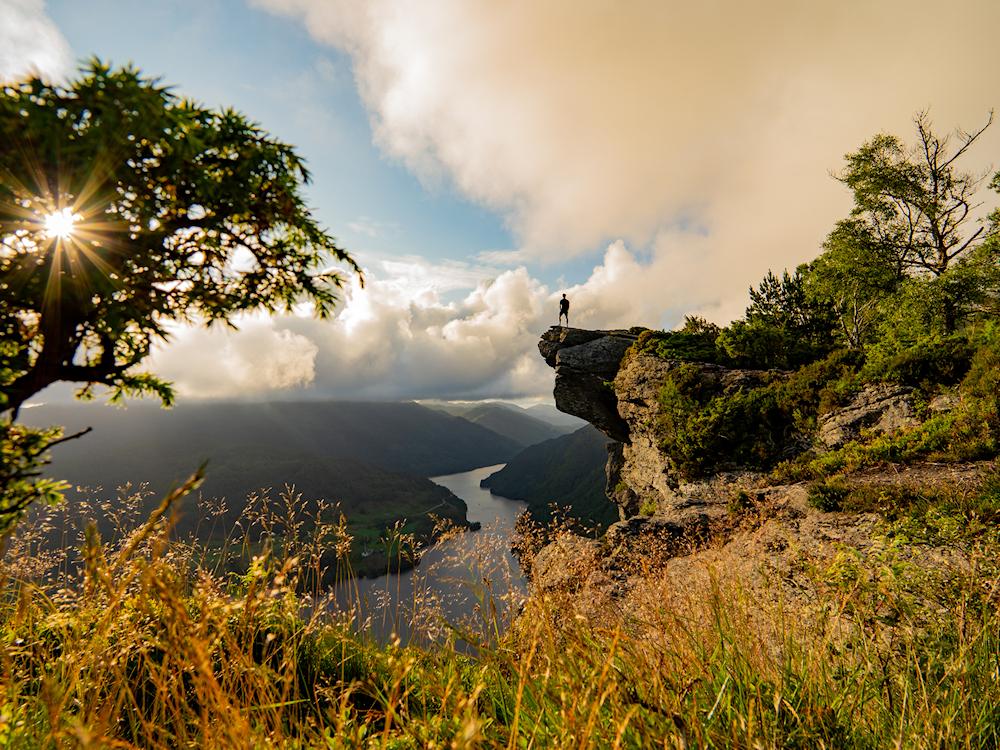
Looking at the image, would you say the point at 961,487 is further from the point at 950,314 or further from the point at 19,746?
the point at 950,314

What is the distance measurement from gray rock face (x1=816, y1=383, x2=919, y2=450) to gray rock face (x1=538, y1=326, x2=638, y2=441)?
1154 centimetres

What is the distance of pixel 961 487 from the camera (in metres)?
7.15

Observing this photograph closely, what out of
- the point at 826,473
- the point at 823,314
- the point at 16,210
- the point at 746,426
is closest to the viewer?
the point at 16,210

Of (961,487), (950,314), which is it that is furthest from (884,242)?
(961,487)

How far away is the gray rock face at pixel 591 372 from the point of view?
2416 centimetres

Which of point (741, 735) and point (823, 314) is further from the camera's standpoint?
point (823, 314)

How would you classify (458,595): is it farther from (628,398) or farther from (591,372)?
(591,372)

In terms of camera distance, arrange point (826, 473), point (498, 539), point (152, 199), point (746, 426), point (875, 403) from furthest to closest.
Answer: point (746, 426) → point (875, 403) → point (826, 473) → point (498, 539) → point (152, 199)

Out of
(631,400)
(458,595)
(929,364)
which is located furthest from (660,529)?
(631,400)

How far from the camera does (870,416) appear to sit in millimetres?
11852

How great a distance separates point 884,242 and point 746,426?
16.1m

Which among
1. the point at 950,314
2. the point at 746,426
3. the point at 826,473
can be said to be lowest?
the point at 826,473

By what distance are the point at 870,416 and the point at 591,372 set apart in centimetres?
1363

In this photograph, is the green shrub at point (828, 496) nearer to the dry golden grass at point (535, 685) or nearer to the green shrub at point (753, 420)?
the green shrub at point (753, 420)
